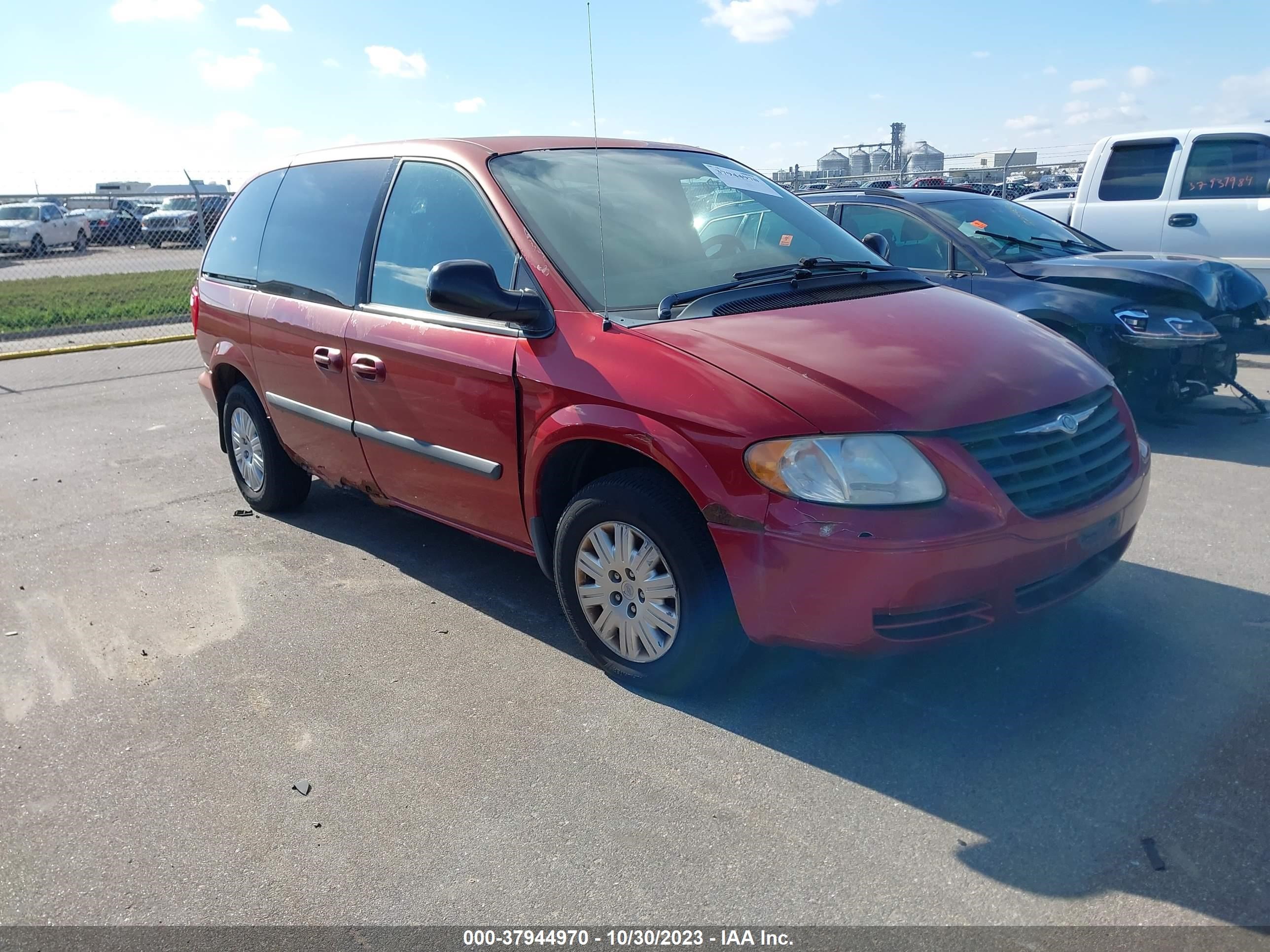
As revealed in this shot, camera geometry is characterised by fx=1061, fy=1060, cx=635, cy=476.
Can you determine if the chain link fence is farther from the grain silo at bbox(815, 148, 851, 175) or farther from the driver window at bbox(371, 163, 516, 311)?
the grain silo at bbox(815, 148, 851, 175)

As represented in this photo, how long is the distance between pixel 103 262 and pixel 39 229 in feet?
11.1

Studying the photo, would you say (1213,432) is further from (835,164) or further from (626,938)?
(835,164)

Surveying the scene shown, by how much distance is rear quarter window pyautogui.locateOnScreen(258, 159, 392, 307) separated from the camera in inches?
185

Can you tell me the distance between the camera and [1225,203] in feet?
30.8

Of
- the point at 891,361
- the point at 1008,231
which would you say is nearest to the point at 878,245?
the point at 891,361

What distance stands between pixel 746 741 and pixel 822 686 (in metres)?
0.45

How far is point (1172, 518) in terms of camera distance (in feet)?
17.0

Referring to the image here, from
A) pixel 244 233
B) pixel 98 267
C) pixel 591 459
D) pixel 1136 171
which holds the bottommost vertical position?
pixel 98 267

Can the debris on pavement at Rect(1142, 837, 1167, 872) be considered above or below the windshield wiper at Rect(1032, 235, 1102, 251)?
below

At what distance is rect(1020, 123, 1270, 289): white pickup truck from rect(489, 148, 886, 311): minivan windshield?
18.0ft

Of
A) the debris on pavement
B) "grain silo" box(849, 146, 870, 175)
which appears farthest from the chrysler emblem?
"grain silo" box(849, 146, 870, 175)

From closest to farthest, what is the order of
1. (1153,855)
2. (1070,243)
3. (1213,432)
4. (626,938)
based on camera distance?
(626,938), (1153,855), (1213,432), (1070,243)

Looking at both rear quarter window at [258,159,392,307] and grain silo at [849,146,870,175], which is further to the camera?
grain silo at [849,146,870,175]

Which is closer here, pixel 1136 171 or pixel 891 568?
pixel 891 568
